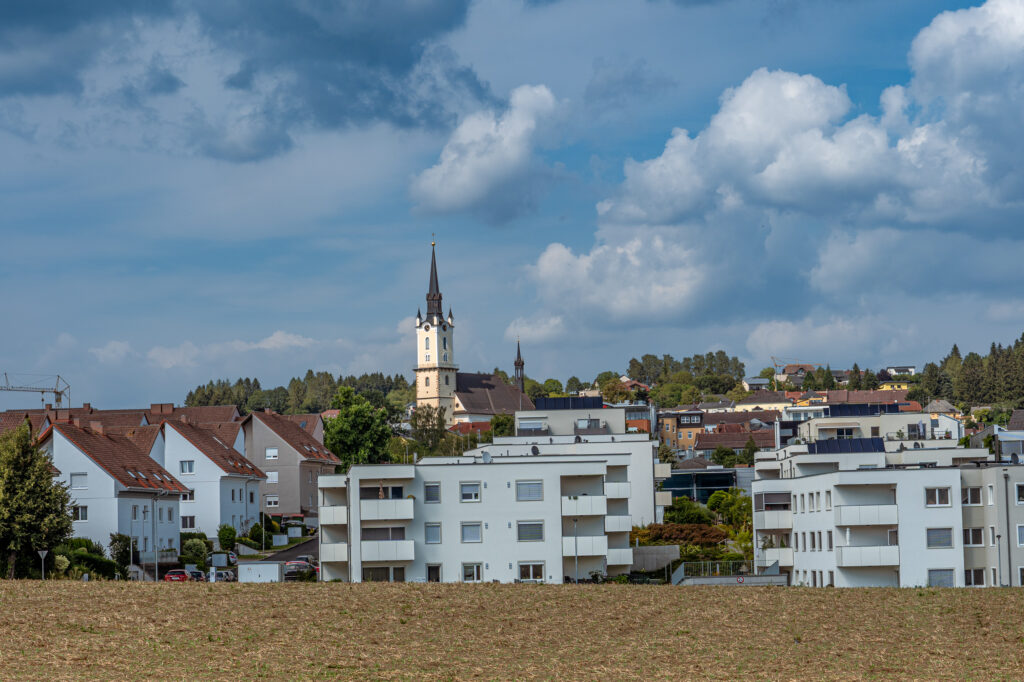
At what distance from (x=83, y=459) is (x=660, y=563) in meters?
32.2

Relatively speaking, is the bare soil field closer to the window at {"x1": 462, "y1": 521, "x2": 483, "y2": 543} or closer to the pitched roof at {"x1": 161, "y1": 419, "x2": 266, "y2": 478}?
the window at {"x1": 462, "y1": 521, "x2": 483, "y2": 543}

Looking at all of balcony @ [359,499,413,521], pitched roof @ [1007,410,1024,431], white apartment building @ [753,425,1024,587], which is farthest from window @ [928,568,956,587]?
pitched roof @ [1007,410,1024,431]

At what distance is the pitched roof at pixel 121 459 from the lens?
71.9 meters

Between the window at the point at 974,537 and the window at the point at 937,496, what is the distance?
6.77 feet

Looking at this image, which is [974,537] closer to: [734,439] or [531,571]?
[531,571]

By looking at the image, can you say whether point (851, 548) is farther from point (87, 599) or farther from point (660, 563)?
point (87, 599)

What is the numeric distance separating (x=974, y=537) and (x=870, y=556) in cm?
518

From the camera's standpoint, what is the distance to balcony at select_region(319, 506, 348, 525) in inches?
2336

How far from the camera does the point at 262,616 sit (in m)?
35.7

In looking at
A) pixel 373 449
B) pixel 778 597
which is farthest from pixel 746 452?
pixel 778 597

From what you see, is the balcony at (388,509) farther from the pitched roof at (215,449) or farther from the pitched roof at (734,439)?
the pitched roof at (734,439)

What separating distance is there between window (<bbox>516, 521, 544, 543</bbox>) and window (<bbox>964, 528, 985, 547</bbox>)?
63.3ft

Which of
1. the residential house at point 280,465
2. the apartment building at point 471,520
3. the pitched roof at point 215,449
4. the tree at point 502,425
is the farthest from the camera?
the tree at point 502,425

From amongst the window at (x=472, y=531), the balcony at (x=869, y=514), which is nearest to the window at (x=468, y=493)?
the window at (x=472, y=531)
